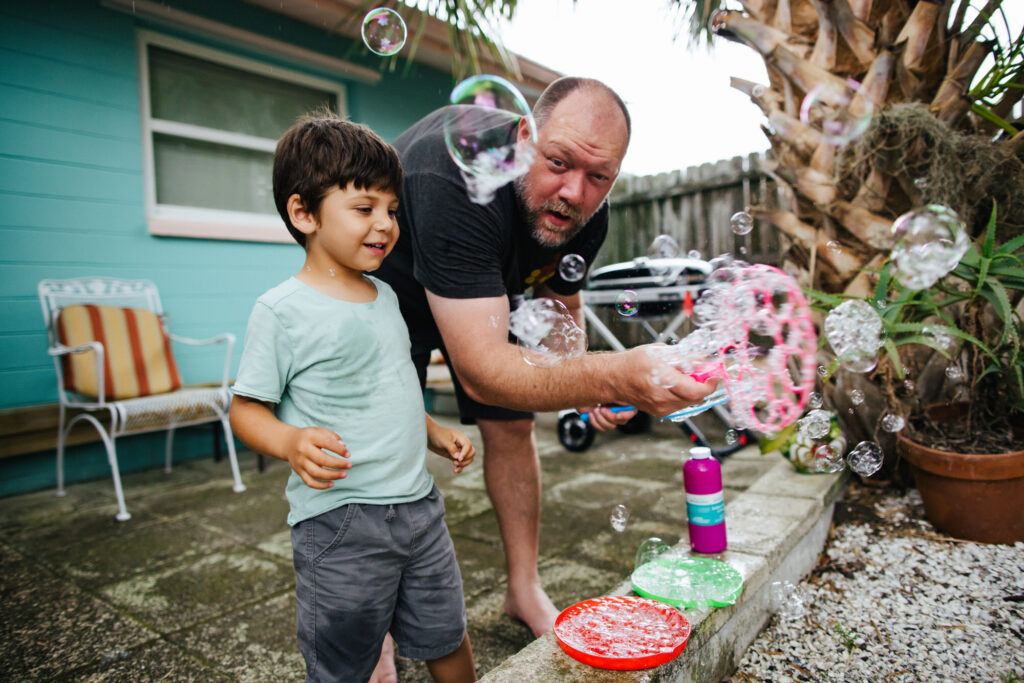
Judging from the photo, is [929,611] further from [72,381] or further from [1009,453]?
[72,381]

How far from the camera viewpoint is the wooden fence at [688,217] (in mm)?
4344

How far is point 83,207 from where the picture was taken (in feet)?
11.5

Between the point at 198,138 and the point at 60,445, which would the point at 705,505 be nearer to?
the point at 60,445

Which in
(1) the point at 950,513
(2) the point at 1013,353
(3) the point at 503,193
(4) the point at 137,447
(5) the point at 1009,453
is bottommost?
(4) the point at 137,447

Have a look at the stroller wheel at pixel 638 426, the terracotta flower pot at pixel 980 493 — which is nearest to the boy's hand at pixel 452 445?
the terracotta flower pot at pixel 980 493

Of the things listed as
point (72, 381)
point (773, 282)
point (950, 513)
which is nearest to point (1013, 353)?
point (950, 513)

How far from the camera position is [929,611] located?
1.64 meters

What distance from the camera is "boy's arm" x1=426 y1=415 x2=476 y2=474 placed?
131 centimetres

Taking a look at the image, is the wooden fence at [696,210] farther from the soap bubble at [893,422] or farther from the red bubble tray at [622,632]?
the red bubble tray at [622,632]

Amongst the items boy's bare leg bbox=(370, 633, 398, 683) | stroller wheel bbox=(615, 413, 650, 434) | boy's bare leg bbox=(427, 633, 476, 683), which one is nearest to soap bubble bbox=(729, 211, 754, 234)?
boy's bare leg bbox=(427, 633, 476, 683)

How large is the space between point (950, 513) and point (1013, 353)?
21.6 inches

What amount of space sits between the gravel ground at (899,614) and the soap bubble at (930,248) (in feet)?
2.85

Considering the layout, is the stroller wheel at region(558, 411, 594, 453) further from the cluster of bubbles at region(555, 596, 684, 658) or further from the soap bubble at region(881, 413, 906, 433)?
the cluster of bubbles at region(555, 596, 684, 658)

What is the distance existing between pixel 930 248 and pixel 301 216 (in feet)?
4.53
